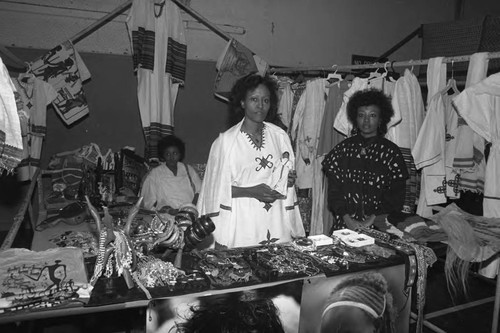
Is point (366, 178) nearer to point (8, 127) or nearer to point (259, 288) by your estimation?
point (259, 288)

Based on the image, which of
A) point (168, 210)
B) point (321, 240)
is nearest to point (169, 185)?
point (168, 210)

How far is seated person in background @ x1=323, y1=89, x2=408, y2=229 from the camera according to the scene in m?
2.84

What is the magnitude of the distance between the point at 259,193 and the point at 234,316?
95cm

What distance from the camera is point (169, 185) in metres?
4.42

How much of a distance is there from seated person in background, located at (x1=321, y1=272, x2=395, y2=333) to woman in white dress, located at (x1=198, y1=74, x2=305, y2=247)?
2.41 ft

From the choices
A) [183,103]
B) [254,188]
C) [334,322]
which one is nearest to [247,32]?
[183,103]

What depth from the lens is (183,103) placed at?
5.61 meters

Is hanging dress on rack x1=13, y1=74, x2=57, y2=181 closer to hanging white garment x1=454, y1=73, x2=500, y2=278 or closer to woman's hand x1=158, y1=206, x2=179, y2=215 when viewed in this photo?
Result: woman's hand x1=158, y1=206, x2=179, y2=215

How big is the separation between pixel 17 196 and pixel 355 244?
448cm

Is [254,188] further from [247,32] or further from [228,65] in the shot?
[247,32]

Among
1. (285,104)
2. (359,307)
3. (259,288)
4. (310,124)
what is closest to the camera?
(259,288)

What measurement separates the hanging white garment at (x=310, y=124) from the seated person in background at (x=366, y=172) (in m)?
1.40

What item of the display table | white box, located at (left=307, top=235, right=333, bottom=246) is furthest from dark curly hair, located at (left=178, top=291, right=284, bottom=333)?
white box, located at (left=307, top=235, right=333, bottom=246)

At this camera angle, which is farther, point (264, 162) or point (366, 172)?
point (366, 172)
